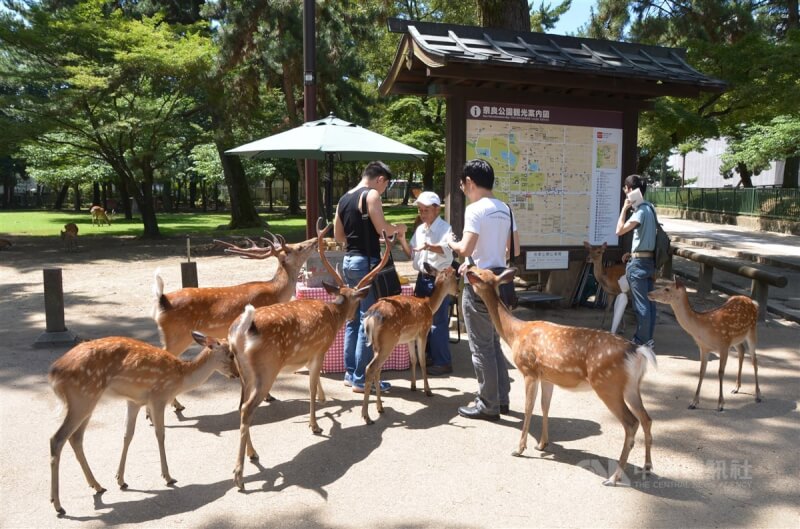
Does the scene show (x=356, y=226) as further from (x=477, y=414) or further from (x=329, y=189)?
(x=329, y=189)

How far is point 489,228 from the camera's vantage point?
4.54 meters

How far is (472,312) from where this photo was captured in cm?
464

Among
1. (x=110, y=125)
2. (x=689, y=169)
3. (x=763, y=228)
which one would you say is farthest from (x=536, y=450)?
(x=689, y=169)

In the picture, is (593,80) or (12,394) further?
(593,80)

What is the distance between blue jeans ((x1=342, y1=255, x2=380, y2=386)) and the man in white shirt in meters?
1.06

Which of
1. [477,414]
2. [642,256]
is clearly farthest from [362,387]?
[642,256]

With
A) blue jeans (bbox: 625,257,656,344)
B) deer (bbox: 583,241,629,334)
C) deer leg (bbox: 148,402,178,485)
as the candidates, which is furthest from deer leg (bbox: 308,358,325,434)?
deer (bbox: 583,241,629,334)

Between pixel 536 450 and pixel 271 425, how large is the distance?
198 centimetres

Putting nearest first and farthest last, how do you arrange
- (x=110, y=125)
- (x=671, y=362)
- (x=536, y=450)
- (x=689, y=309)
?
(x=536, y=450), (x=689, y=309), (x=671, y=362), (x=110, y=125)

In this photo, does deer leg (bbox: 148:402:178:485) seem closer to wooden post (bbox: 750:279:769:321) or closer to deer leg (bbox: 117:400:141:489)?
deer leg (bbox: 117:400:141:489)

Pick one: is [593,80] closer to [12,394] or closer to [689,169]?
[12,394]

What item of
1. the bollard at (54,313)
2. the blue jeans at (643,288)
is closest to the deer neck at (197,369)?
the bollard at (54,313)

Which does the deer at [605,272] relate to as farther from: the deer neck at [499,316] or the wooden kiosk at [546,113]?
the deer neck at [499,316]

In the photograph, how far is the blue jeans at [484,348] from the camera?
182 inches
